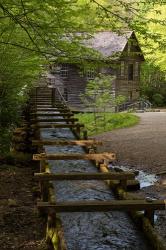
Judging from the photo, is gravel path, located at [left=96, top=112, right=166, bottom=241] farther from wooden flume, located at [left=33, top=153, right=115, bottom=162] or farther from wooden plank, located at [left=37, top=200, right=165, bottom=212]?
wooden plank, located at [left=37, top=200, right=165, bottom=212]

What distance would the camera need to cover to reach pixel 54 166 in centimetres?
875

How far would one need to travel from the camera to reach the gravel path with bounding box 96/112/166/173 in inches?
570

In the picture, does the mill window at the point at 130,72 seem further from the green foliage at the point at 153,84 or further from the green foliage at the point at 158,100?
the green foliage at the point at 158,100

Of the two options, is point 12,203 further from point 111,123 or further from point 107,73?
point 107,73

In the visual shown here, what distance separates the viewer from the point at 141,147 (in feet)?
57.2

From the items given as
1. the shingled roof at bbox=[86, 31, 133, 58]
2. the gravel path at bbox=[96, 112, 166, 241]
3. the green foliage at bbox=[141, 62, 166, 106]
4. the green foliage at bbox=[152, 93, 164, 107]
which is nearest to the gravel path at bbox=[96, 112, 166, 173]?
the gravel path at bbox=[96, 112, 166, 241]

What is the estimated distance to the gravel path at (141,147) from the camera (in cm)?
1448

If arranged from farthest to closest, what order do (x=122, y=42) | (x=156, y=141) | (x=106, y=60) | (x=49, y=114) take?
(x=122, y=42)
(x=156, y=141)
(x=49, y=114)
(x=106, y=60)

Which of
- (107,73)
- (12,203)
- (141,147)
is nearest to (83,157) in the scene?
(12,203)

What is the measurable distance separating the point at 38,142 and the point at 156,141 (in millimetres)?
10210

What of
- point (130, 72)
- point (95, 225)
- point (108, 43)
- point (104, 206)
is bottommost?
point (95, 225)

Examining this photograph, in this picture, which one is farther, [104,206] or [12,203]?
[12,203]

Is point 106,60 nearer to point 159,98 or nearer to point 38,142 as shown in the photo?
point 38,142

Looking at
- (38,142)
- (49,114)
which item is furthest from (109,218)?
(49,114)
